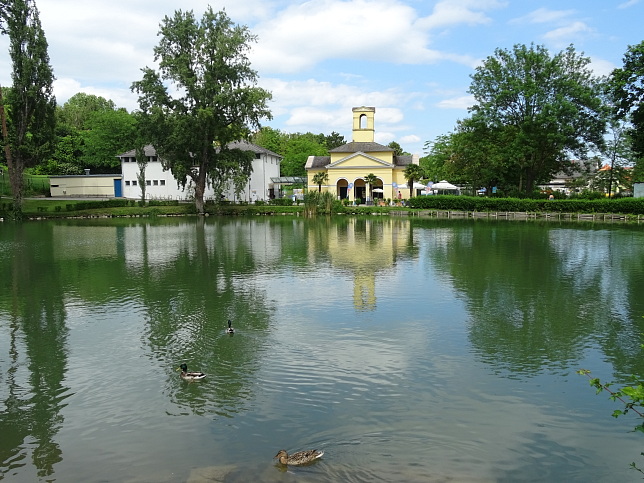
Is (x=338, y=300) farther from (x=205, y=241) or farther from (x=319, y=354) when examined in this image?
(x=205, y=241)

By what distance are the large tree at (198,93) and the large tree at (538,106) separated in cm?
2487

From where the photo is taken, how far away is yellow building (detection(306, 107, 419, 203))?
6919cm

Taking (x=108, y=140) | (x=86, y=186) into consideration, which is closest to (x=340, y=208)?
(x=86, y=186)

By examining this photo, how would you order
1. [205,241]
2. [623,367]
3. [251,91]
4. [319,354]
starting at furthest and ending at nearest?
[251,91] → [205,241] → [319,354] → [623,367]

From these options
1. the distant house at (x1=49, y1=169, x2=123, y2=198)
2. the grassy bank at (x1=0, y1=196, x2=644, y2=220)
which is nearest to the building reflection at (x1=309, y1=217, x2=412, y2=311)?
the grassy bank at (x1=0, y1=196, x2=644, y2=220)

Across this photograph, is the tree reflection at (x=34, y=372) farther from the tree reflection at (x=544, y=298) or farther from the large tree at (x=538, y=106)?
the large tree at (x=538, y=106)

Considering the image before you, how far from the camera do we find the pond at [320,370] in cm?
720

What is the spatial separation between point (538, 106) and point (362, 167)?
22.3 metres

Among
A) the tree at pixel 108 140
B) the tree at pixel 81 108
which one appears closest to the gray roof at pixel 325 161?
the tree at pixel 108 140

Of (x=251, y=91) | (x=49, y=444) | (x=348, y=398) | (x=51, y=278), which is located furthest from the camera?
(x=251, y=91)

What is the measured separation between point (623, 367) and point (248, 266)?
15.1 meters

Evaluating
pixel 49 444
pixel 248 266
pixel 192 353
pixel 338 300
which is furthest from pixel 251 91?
pixel 49 444

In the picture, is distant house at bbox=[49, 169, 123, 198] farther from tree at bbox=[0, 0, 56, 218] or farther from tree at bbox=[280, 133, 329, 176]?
tree at bbox=[280, 133, 329, 176]

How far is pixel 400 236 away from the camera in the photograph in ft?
114
